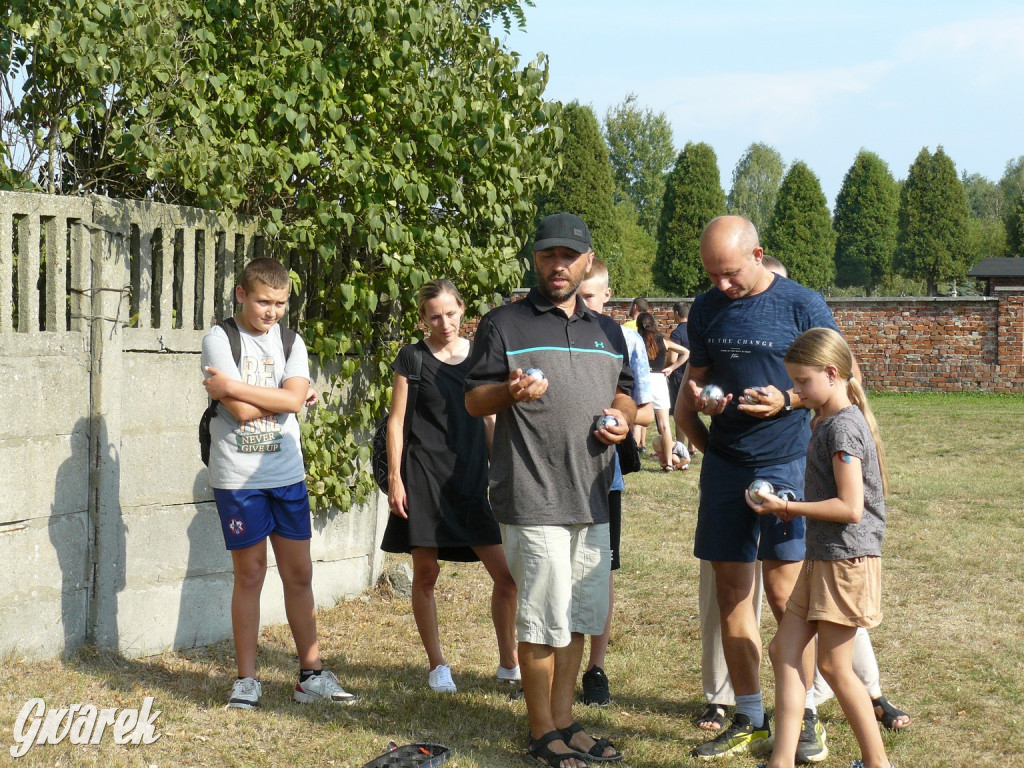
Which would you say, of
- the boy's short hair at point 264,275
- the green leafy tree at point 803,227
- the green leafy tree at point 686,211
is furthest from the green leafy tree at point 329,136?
the green leafy tree at point 803,227

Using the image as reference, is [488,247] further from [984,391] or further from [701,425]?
[984,391]

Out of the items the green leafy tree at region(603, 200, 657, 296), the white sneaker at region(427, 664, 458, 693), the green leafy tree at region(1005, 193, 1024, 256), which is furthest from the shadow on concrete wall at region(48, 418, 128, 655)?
the green leafy tree at region(1005, 193, 1024, 256)

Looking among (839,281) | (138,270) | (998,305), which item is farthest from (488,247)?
(839,281)

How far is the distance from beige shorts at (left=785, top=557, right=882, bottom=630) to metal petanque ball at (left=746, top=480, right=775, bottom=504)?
0.29 metres

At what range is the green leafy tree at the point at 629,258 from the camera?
41.2 meters

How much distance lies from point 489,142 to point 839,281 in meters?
60.2

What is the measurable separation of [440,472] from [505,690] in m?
1.06

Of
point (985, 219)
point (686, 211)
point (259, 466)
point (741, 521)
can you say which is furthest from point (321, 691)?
point (985, 219)

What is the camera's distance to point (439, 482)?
16.6ft

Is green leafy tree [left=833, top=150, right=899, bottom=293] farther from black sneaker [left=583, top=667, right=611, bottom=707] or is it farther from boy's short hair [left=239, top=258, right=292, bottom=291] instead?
boy's short hair [left=239, top=258, right=292, bottom=291]

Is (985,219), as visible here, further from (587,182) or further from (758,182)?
(587,182)

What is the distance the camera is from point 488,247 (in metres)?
6.23

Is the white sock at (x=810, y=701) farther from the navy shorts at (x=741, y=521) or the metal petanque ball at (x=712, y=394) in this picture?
the metal petanque ball at (x=712, y=394)

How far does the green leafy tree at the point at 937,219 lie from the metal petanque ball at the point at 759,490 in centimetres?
4899
